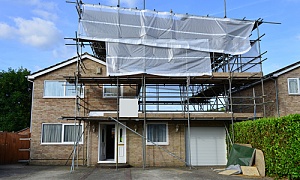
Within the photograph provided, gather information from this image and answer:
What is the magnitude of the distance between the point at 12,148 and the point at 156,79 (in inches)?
459

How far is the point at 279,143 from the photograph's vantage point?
1022cm

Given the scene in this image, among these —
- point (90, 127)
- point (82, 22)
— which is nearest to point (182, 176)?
point (90, 127)

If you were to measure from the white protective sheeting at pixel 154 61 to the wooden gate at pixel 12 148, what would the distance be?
858 centimetres

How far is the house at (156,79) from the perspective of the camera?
49.2ft

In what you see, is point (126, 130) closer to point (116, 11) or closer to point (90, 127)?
point (90, 127)

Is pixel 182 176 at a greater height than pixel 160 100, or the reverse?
pixel 160 100

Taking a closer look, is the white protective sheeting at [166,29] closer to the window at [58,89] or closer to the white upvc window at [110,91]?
the white upvc window at [110,91]

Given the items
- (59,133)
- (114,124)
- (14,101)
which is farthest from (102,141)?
(14,101)

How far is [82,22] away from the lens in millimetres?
15180

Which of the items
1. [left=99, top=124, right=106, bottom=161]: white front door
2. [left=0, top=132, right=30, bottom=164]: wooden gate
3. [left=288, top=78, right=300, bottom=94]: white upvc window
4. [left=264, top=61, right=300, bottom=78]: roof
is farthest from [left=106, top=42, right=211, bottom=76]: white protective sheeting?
[left=0, top=132, right=30, bottom=164]: wooden gate

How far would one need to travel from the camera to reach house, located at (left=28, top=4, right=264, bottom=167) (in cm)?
1498

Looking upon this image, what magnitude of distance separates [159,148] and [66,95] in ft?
21.8

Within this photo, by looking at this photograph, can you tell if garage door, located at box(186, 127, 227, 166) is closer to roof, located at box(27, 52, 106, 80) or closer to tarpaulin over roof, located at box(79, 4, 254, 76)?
tarpaulin over roof, located at box(79, 4, 254, 76)

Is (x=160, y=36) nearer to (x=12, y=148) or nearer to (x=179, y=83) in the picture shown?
(x=179, y=83)
